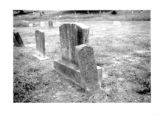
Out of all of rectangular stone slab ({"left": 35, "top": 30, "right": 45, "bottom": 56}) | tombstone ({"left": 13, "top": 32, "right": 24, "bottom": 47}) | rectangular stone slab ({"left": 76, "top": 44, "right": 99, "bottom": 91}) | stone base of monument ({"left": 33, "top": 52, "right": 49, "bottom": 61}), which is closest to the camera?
rectangular stone slab ({"left": 76, "top": 44, "right": 99, "bottom": 91})

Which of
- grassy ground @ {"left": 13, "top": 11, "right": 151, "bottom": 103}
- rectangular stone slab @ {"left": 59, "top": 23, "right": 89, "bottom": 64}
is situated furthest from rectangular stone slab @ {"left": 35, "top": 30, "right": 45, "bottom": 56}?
rectangular stone slab @ {"left": 59, "top": 23, "right": 89, "bottom": 64}

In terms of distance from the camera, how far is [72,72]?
4.97 metres

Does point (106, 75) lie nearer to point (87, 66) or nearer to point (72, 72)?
point (72, 72)

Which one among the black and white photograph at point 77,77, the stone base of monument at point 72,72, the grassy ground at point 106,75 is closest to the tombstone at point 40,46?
the grassy ground at point 106,75

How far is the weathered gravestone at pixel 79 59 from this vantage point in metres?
4.43

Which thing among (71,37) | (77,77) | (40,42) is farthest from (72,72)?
(40,42)

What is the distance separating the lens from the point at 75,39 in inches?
189

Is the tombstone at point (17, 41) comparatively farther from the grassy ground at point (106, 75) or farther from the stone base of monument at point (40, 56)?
the stone base of monument at point (40, 56)

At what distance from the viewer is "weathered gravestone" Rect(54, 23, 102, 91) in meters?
4.43

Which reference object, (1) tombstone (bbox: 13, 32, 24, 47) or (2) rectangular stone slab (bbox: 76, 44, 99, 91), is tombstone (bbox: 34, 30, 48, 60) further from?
(2) rectangular stone slab (bbox: 76, 44, 99, 91)
